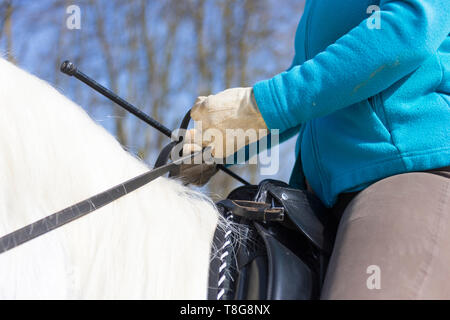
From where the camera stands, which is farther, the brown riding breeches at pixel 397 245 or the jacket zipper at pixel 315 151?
the jacket zipper at pixel 315 151

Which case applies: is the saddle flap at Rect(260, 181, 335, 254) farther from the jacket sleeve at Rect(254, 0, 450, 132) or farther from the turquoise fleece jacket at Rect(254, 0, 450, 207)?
the jacket sleeve at Rect(254, 0, 450, 132)

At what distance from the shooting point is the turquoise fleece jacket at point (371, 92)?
77 centimetres

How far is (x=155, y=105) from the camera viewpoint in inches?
211

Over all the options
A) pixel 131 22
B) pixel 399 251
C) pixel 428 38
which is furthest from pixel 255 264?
pixel 131 22

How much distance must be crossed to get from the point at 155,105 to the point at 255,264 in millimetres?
4717

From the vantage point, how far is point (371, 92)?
81 cm

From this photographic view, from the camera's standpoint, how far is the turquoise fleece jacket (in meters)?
0.77
